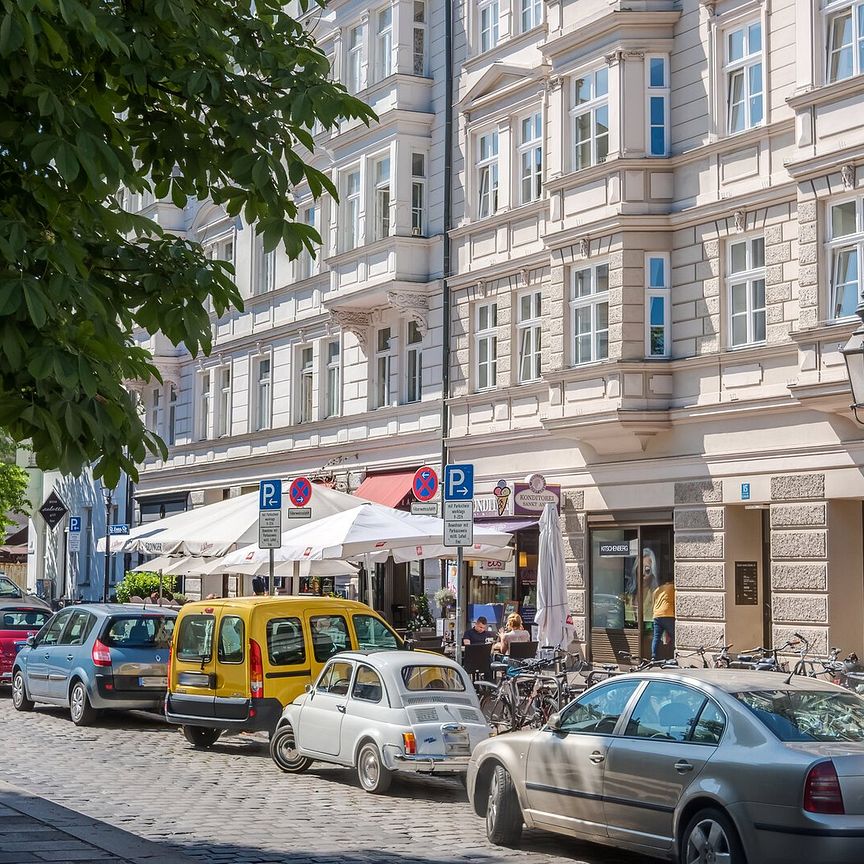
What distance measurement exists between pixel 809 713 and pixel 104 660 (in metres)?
12.5

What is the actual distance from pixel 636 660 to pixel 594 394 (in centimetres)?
453

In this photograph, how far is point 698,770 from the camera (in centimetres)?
948

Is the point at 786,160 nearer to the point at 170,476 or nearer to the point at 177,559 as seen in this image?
the point at 177,559

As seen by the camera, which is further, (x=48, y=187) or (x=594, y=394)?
(x=594, y=394)

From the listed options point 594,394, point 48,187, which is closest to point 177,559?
point 594,394

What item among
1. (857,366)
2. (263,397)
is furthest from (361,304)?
(857,366)

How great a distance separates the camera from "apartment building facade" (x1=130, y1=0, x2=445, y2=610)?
3148 cm

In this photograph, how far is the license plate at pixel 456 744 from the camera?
13.8 metres

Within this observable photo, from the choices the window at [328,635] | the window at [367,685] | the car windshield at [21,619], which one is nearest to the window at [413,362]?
the car windshield at [21,619]

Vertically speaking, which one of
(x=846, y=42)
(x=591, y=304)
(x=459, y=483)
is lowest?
(x=459, y=483)

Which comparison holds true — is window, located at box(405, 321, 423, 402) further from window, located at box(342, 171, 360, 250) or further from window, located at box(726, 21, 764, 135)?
window, located at box(726, 21, 764, 135)

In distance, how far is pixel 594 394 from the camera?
25.0 metres

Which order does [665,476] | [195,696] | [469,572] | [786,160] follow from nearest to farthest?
1. [195,696]
2. [786,160]
3. [665,476]
4. [469,572]

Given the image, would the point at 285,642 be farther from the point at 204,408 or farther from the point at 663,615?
the point at 204,408
